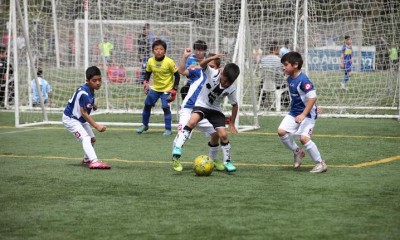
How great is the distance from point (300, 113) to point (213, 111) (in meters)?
1.18

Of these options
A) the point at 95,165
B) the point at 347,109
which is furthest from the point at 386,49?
the point at 95,165

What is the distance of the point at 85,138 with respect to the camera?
32.7ft

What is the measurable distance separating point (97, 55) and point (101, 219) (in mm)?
13662

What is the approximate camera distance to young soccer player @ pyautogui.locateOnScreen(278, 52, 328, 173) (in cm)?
941

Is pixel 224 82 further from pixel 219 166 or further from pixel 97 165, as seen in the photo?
pixel 97 165

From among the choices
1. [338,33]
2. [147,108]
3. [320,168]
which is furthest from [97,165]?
[338,33]

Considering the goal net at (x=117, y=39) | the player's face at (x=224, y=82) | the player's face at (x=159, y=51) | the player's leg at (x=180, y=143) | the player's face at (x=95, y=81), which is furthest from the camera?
the goal net at (x=117, y=39)

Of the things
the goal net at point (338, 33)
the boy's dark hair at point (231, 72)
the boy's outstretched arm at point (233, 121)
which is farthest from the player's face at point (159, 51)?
the boy's dark hair at point (231, 72)

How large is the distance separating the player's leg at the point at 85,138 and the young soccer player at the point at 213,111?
1.10 meters

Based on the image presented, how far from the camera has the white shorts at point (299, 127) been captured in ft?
31.4

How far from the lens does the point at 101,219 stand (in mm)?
6629

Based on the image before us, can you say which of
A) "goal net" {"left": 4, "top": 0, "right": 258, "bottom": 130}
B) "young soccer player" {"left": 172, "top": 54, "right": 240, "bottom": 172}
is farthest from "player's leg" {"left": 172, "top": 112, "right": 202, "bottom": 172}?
"goal net" {"left": 4, "top": 0, "right": 258, "bottom": 130}

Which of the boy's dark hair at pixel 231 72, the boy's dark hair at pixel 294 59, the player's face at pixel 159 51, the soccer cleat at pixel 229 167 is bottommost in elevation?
the soccer cleat at pixel 229 167

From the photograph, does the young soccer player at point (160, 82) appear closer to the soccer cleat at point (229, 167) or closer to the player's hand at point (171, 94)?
the player's hand at point (171, 94)
